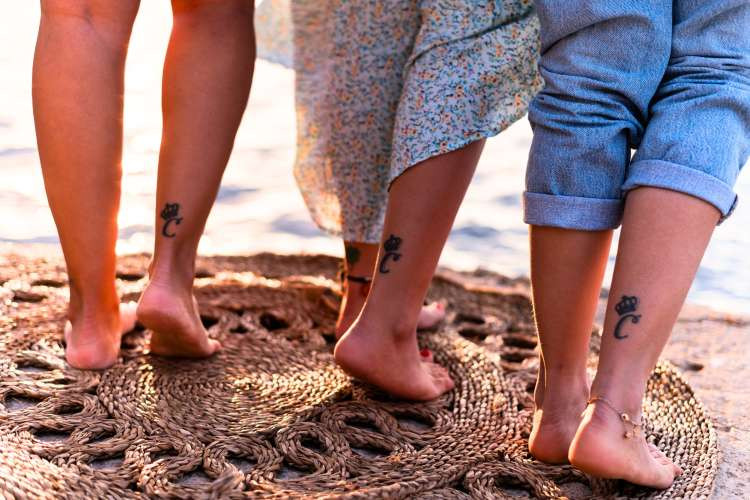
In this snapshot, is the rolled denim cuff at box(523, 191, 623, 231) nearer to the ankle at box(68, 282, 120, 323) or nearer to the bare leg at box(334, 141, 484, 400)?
the bare leg at box(334, 141, 484, 400)

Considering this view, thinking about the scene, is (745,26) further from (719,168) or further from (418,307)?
(418,307)

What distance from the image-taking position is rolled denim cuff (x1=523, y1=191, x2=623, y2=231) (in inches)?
41.0

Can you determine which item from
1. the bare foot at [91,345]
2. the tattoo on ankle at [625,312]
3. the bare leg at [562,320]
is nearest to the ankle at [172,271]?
the bare foot at [91,345]

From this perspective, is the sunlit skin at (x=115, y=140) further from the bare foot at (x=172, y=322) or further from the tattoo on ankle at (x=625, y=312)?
the tattoo on ankle at (x=625, y=312)

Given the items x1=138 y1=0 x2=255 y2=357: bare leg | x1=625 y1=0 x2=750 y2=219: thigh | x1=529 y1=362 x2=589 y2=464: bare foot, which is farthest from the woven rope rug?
x1=625 y1=0 x2=750 y2=219: thigh

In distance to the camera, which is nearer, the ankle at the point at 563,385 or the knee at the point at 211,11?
the ankle at the point at 563,385

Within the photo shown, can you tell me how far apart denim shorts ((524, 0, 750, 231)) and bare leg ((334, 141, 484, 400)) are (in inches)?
7.8

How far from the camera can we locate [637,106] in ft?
3.43

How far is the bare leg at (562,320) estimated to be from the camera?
1063 mm

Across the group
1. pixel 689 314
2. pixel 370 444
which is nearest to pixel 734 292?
pixel 689 314

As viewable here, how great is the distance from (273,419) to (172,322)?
0.20m

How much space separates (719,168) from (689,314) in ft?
2.62

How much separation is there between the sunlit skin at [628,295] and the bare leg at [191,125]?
0.49m

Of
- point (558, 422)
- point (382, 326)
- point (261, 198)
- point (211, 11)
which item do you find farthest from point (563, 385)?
point (261, 198)
